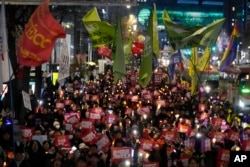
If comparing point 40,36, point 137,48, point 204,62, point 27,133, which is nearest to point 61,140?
point 27,133

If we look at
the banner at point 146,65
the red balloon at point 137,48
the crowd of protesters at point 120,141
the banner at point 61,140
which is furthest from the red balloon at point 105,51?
the banner at point 61,140

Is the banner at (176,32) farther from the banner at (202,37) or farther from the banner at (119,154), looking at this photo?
the banner at (119,154)

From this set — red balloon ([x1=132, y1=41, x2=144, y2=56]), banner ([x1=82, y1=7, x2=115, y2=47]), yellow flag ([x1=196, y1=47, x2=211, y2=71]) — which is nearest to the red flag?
banner ([x1=82, y1=7, x2=115, y2=47])

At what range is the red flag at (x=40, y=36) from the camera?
9.98m

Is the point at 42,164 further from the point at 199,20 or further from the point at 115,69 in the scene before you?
the point at 199,20

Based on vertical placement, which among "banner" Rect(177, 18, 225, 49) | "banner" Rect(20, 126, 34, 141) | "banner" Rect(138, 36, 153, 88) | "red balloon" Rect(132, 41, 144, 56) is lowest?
"banner" Rect(20, 126, 34, 141)

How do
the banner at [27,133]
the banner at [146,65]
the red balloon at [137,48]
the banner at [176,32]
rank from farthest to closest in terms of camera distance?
the red balloon at [137,48] → the banner at [176,32] → the banner at [146,65] → the banner at [27,133]

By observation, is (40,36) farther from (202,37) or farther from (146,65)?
(202,37)

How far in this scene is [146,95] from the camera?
85.8ft

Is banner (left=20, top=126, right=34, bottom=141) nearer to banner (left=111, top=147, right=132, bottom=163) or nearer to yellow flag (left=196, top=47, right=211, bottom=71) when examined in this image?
banner (left=111, top=147, right=132, bottom=163)

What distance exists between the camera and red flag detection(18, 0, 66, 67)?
9.98 meters

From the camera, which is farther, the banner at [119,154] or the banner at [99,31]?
the banner at [99,31]

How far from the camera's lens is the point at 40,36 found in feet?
33.0

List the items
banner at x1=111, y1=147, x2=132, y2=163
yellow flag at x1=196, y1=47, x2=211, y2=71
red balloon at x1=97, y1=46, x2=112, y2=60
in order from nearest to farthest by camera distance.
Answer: banner at x1=111, y1=147, x2=132, y2=163 → yellow flag at x1=196, y1=47, x2=211, y2=71 → red balloon at x1=97, y1=46, x2=112, y2=60
